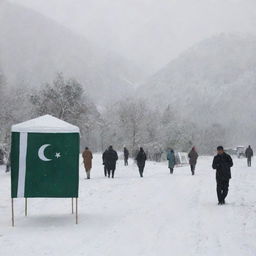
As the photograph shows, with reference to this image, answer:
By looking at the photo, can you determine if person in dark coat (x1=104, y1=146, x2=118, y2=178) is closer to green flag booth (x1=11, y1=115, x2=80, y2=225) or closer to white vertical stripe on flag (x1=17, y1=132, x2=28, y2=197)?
green flag booth (x1=11, y1=115, x2=80, y2=225)

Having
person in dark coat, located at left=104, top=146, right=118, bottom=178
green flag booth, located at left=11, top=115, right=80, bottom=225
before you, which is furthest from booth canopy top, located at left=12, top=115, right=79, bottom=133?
person in dark coat, located at left=104, top=146, right=118, bottom=178

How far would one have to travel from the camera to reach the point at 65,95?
60.6m

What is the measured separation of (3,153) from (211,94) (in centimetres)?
15547

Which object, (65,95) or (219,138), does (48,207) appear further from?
(219,138)

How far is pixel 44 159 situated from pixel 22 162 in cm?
54

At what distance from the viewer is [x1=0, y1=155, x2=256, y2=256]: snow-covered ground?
390 inches

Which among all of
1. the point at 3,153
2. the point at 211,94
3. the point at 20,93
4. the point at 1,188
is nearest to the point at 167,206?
the point at 1,188

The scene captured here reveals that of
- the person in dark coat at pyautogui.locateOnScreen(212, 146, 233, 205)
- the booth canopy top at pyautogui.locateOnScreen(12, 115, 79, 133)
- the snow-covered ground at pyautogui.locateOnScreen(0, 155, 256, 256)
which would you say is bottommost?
the snow-covered ground at pyautogui.locateOnScreen(0, 155, 256, 256)

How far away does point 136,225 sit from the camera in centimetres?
1248

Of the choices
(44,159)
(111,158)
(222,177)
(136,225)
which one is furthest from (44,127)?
(111,158)

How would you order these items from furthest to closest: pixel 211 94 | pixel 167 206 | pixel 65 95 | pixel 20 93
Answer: pixel 211 94, pixel 65 95, pixel 20 93, pixel 167 206

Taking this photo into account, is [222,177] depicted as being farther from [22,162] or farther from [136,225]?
[22,162]

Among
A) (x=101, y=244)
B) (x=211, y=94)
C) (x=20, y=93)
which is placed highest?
(x=211, y=94)

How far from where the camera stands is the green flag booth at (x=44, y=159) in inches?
498
